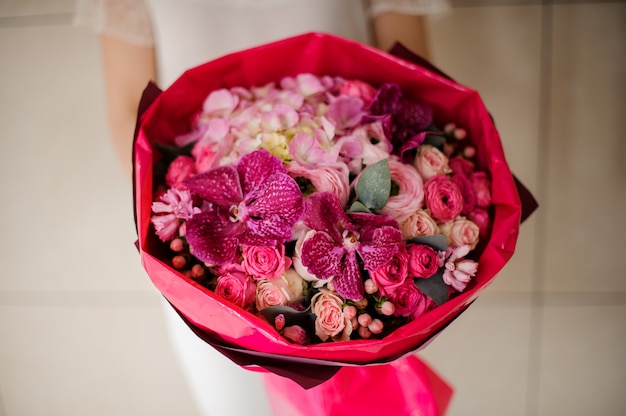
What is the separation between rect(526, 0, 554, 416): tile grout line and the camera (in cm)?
96

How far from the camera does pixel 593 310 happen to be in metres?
0.97

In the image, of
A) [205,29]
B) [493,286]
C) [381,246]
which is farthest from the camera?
[493,286]

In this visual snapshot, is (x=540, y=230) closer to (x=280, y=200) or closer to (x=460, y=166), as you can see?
(x=460, y=166)

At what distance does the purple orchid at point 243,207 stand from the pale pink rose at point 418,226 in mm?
111

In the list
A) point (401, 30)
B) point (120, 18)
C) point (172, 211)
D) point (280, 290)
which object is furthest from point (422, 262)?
point (120, 18)

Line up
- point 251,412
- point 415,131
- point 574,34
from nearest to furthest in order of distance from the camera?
1. point 415,131
2. point 251,412
3. point 574,34

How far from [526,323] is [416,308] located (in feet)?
2.15

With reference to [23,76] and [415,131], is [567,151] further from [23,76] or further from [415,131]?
[23,76]

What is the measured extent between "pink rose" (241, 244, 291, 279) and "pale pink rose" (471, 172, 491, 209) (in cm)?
23

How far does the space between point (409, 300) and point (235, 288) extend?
0.16m

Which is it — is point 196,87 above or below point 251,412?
above

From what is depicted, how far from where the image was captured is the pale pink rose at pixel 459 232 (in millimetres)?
463

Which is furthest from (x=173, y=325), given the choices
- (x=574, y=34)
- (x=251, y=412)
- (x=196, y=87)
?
(x=574, y=34)

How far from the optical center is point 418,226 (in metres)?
0.45
